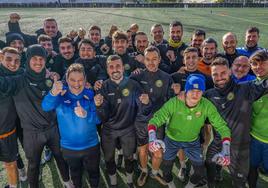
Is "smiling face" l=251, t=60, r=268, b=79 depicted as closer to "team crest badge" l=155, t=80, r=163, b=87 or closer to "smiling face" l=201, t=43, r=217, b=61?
"smiling face" l=201, t=43, r=217, b=61

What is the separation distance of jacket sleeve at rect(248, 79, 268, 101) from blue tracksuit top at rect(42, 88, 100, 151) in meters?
2.49

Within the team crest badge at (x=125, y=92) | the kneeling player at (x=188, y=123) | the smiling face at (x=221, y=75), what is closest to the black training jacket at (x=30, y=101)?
the team crest badge at (x=125, y=92)

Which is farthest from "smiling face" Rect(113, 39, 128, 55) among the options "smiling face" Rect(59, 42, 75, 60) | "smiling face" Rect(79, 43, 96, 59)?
"smiling face" Rect(59, 42, 75, 60)

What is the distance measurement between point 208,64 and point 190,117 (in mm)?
1682

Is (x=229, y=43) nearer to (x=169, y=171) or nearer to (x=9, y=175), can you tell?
(x=169, y=171)

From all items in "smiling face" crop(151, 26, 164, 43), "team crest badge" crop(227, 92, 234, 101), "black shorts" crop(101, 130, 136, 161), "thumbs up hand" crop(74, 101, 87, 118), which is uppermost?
"smiling face" crop(151, 26, 164, 43)

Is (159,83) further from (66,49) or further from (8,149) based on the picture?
(8,149)

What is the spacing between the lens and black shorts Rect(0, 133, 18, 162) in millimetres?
4887

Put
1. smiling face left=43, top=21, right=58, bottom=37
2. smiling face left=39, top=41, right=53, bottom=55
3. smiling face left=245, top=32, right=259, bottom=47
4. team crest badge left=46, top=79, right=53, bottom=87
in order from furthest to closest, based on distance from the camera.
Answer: smiling face left=43, top=21, right=58, bottom=37, smiling face left=245, top=32, right=259, bottom=47, smiling face left=39, top=41, right=53, bottom=55, team crest badge left=46, top=79, right=53, bottom=87

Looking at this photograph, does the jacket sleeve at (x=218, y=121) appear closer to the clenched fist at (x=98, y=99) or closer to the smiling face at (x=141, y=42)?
the clenched fist at (x=98, y=99)

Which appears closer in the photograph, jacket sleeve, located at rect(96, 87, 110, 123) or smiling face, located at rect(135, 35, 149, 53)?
jacket sleeve, located at rect(96, 87, 110, 123)

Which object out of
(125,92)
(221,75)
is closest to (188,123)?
(221,75)

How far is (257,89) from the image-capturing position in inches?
179

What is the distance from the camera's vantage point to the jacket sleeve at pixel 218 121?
4.48 meters
